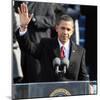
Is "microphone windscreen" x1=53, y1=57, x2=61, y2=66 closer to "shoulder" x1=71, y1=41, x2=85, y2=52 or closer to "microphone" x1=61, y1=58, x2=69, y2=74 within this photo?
"microphone" x1=61, y1=58, x2=69, y2=74

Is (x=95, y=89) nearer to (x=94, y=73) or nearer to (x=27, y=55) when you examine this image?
(x=94, y=73)

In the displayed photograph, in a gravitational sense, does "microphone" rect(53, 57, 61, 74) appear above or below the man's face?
below

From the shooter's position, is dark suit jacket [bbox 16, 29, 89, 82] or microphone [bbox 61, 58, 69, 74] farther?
microphone [bbox 61, 58, 69, 74]

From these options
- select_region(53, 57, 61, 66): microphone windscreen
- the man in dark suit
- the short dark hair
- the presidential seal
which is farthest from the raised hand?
the presidential seal

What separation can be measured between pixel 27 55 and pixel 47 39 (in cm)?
21

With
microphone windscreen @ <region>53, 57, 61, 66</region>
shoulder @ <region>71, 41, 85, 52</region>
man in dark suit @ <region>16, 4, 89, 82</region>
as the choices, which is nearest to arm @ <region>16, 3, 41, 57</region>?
man in dark suit @ <region>16, 4, 89, 82</region>

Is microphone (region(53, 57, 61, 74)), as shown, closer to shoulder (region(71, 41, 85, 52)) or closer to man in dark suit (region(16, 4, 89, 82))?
man in dark suit (region(16, 4, 89, 82))

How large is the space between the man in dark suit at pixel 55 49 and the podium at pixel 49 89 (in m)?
0.04

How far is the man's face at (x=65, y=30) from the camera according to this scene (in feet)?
8.75

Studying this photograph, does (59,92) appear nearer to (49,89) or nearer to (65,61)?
(49,89)

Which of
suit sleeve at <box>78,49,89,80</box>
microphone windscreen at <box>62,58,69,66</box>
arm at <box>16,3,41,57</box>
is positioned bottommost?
suit sleeve at <box>78,49,89,80</box>

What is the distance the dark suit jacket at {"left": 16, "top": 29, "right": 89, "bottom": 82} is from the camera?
2.57 meters

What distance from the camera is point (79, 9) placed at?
2.72 meters

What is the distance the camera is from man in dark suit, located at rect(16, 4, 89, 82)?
2555mm
